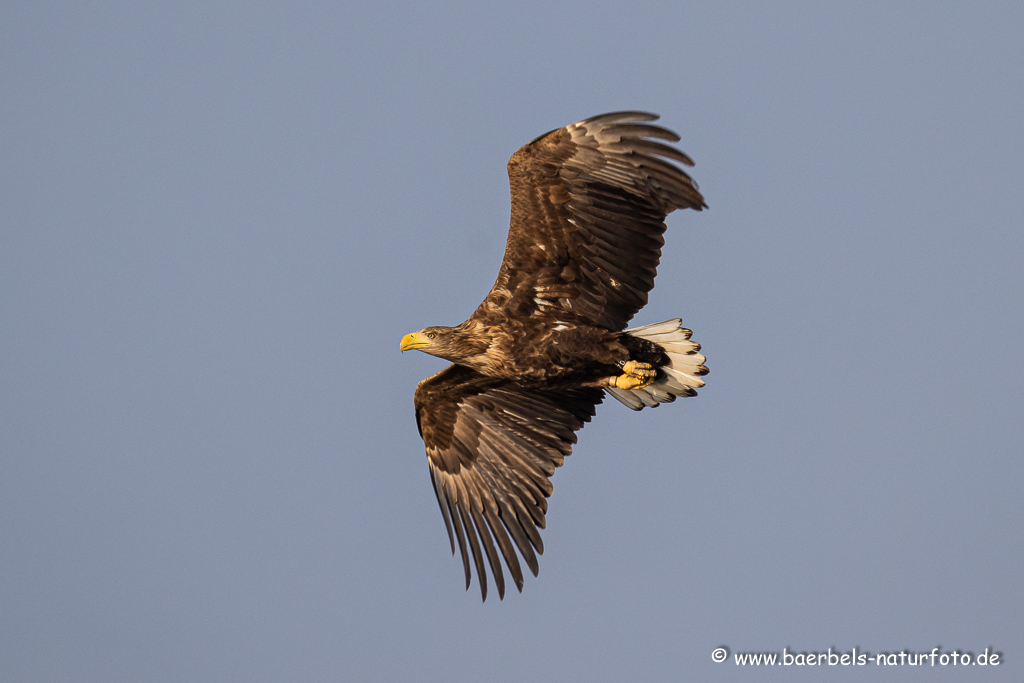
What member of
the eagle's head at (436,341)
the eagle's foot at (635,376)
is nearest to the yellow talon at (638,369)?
the eagle's foot at (635,376)

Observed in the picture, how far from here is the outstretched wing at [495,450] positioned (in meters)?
11.5

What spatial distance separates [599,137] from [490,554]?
3.84 metres

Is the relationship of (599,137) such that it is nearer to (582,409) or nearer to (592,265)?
(592,265)

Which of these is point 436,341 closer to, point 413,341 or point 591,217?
point 413,341

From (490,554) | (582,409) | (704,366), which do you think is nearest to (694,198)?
(704,366)

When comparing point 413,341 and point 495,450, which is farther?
point 495,450

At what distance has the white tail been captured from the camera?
10914 millimetres

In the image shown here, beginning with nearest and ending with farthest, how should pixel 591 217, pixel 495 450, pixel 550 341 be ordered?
pixel 591 217, pixel 550 341, pixel 495 450

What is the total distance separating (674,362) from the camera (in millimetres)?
10953

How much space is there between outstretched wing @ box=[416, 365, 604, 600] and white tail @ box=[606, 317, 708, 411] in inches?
37.4

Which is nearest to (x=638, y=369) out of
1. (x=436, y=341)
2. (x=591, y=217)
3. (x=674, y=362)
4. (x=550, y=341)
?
(x=674, y=362)

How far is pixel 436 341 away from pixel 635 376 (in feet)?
5.68

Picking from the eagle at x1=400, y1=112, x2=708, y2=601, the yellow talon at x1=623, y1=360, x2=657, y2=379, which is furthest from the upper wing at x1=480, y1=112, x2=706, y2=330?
the yellow talon at x1=623, y1=360, x2=657, y2=379

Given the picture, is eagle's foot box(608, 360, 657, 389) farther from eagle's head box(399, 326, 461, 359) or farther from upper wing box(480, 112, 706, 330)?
eagle's head box(399, 326, 461, 359)
